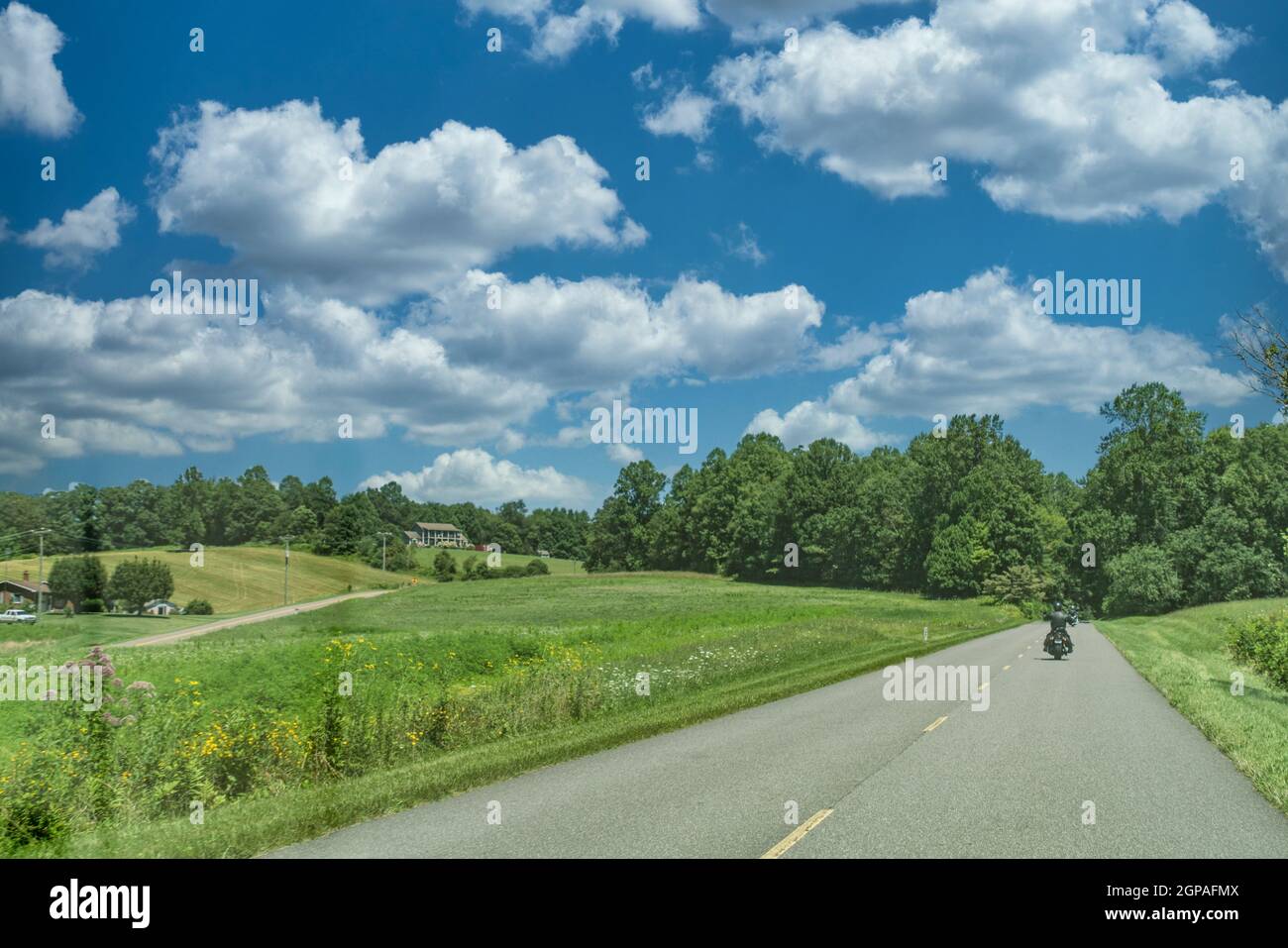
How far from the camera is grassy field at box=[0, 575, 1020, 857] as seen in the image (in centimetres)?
932

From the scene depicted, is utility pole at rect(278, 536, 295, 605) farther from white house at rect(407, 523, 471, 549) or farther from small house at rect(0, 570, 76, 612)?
white house at rect(407, 523, 471, 549)

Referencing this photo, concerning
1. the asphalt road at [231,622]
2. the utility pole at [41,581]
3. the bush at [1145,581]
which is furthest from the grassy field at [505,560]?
the utility pole at [41,581]

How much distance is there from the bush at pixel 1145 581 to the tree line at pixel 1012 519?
14cm

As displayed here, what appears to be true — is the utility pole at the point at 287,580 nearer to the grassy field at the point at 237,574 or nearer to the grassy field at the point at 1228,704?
the grassy field at the point at 237,574

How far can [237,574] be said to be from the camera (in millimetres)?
41156

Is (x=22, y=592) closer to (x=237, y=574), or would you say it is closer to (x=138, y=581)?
(x=138, y=581)

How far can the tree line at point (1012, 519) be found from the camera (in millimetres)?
87750

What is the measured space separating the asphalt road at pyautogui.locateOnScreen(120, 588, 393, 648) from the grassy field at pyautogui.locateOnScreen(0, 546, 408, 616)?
59cm

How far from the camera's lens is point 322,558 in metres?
61.3

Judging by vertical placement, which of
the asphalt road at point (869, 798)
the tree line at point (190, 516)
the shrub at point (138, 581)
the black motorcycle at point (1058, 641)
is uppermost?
the tree line at point (190, 516)

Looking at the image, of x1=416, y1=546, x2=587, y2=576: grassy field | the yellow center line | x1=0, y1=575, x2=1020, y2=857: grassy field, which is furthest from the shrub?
x1=416, y1=546, x2=587, y2=576: grassy field
